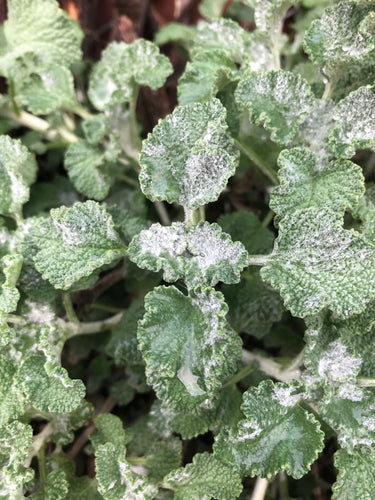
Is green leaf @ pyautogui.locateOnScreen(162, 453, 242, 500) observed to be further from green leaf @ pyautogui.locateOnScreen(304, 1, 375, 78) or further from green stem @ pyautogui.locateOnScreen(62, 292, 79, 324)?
green leaf @ pyautogui.locateOnScreen(304, 1, 375, 78)

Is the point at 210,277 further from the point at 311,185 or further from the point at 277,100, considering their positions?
the point at 277,100

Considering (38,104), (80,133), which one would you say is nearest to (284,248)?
(38,104)

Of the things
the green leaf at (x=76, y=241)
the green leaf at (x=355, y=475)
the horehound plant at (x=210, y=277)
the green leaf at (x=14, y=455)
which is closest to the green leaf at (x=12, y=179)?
the horehound plant at (x=210, y=277)

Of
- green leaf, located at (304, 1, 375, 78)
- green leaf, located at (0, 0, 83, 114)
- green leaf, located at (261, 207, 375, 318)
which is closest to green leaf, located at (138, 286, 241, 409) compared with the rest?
green leaf, located at (261, 207, 375, 318)

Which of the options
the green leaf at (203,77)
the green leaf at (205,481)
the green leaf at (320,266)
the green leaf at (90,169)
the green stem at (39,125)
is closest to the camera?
the green leaf at (320,266)

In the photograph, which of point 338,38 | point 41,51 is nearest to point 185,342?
point 338,38

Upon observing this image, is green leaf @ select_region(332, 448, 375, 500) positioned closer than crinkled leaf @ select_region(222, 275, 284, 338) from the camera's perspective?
Yes

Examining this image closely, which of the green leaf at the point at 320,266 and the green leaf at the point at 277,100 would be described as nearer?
the green leaf at the point at 320,266

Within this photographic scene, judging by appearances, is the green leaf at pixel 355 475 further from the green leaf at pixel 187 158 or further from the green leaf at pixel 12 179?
the green leaf at pixel 12 179
